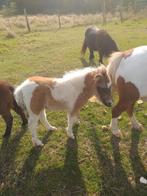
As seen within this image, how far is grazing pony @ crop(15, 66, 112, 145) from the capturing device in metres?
5.32

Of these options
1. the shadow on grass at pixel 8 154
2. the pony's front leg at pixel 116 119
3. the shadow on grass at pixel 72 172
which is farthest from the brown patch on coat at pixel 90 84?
the shadow on grass at pixel 8 154

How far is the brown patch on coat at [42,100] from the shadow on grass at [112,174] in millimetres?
1046

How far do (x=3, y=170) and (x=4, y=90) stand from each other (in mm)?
1544

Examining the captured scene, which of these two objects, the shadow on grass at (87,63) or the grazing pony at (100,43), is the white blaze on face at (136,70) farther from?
the shadow on grass at (87,63)

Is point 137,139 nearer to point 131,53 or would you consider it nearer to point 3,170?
point 131,53

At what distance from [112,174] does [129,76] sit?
5.32 feet

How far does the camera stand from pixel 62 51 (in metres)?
13.4

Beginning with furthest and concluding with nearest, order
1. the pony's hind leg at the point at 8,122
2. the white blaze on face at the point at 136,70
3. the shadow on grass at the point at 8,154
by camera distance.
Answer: the pony's hind leg at the point at 8,122
the white blaze on face at the point at 136,70
the shadow on grass at the point at 8,154

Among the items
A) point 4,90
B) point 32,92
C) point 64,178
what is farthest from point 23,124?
point 64,178

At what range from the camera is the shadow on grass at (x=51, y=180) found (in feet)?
15.1

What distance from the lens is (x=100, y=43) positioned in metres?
11.3

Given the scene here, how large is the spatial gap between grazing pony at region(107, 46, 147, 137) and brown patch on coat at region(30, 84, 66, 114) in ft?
3.36

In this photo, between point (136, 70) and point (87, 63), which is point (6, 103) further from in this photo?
point (87, 63)

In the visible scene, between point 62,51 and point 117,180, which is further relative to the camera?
point 62,51
